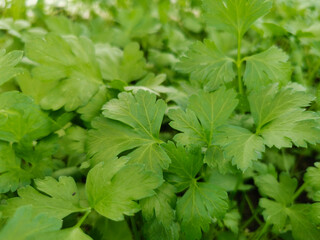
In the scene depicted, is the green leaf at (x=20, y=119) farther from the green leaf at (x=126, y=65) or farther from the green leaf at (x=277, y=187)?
the green leaf at (x=277, y=187)

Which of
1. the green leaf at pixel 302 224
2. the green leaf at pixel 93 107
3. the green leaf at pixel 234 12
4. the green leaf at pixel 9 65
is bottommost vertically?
the green leaf at pixel 302 224

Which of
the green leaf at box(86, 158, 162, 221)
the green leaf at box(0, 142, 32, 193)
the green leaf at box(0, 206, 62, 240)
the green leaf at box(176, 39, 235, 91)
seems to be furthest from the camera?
the green leaf at box(176, 39, 235, 91)

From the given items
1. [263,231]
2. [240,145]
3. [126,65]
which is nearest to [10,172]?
[126,65]

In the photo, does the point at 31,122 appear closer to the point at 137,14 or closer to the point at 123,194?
the point at 123,194

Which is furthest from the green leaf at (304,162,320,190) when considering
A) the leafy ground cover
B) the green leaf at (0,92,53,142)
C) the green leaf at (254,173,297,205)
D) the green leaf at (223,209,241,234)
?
the green leaf at (0,92,53,142)

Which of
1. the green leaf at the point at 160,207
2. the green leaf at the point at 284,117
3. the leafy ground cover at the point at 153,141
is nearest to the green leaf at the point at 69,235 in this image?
the leafy ground cover at the point at 153,141

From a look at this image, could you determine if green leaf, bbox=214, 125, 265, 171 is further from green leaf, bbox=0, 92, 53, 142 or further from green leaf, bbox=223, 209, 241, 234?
green leaf, bbox=0, 92, 53, 142
